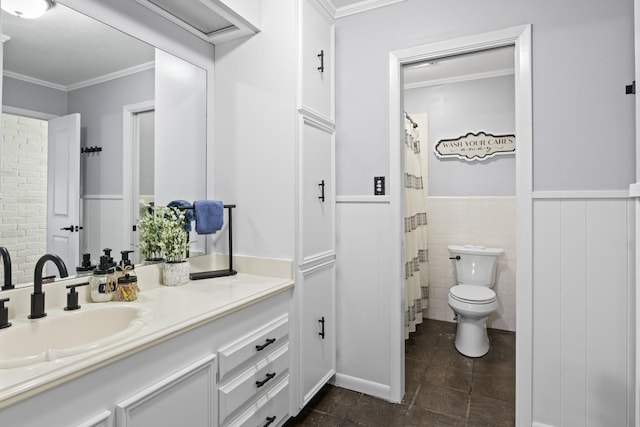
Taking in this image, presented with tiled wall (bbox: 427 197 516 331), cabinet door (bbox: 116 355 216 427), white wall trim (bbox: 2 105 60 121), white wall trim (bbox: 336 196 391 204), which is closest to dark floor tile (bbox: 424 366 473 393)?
tiled wall (bbox: 427 197 516 331)

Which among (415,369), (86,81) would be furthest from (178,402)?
(415,369)

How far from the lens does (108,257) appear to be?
1.51 meters

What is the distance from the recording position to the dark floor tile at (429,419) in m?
1.95

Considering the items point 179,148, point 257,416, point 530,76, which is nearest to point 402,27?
point 530,76

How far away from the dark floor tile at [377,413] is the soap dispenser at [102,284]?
143 centimetres

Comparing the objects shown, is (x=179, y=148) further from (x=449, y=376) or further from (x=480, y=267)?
(x=480, y=267)

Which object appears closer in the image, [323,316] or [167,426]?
[167,426]

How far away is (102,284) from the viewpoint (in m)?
1.44

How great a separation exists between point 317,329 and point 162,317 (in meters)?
1.04

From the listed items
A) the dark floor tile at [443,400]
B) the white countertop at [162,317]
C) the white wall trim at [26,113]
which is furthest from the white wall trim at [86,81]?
the dark floor tile at [443,400]

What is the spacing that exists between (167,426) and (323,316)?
1132mm

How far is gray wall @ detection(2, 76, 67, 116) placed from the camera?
1277 mm

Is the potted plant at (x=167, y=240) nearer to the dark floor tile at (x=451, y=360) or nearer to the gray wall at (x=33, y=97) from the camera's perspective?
the gray wall at (x=33, y=97)

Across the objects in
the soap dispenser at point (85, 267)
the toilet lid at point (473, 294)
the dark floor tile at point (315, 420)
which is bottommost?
the dark floor tile at point (315, 420)
